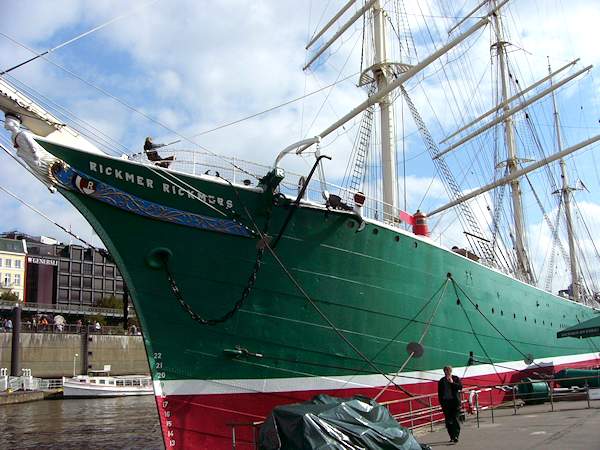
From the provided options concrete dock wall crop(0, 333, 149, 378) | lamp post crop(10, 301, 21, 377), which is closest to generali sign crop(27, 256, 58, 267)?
concrete dock wall crop(0, 333, 149, 378)

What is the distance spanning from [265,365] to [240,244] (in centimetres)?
232

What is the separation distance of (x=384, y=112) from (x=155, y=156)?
28.8 feet

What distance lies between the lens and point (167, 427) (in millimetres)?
10555

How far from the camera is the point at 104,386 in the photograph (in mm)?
36719

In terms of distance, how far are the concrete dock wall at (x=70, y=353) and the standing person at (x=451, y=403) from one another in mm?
37656

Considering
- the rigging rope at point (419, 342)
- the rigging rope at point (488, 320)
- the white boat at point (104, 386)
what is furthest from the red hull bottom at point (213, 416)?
the white boat at point (104, 386)

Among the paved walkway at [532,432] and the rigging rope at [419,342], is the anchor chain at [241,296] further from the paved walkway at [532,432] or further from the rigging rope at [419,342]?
the paved walkway at [532,432]

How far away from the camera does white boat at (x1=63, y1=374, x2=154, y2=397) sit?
35438 mm

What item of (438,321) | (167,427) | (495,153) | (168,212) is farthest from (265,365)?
(495,153)

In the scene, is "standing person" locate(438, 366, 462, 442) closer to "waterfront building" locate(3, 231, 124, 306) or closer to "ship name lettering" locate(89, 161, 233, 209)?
"ship name lettering" locate(89, 161, 233, 209)

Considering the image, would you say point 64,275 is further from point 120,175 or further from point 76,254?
point 120,175

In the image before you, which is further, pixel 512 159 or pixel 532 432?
pixel 512 159

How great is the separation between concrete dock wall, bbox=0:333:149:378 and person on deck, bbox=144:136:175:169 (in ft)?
114

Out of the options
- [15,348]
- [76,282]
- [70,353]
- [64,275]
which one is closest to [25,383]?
[15,348]
